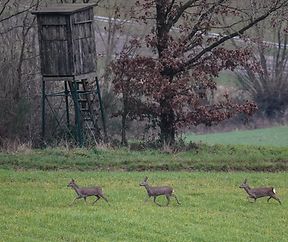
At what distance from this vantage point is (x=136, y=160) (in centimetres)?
2498

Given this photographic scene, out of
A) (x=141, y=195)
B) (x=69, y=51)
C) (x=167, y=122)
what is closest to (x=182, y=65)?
(x=167, y=122)

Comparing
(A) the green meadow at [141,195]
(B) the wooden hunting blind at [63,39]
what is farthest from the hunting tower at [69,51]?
(A) the green meadow at [141,195]

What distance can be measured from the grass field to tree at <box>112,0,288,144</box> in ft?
19.8

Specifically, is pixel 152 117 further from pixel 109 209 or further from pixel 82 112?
pixel 109 209

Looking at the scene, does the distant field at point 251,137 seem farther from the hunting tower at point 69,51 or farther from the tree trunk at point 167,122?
the hunting tower at point 69,51

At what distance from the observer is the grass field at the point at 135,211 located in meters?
15.5

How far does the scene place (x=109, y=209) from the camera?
57.7ft

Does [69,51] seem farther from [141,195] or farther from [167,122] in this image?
[141,195]

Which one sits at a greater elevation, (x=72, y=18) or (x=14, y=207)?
(x=72, y=18)

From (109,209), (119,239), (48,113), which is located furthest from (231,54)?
(119,239)

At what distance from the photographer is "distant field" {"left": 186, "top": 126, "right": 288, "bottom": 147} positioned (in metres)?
36.6

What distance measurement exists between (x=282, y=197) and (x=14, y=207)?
19.6ft

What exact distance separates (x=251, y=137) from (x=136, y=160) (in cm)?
1496

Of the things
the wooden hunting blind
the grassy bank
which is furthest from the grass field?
the wooden hunting blind
